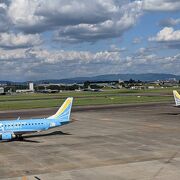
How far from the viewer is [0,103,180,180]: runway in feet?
110

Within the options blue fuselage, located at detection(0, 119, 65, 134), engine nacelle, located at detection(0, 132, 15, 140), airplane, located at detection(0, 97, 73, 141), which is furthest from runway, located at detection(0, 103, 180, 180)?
blue fuselage, located at detection(0, 119, 65, 134)

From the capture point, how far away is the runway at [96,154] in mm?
33438

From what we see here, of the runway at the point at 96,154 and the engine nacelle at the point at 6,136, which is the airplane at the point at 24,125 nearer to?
the engine nacelle at the point at 6,136

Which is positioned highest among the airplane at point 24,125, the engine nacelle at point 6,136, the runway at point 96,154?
the airplane at point 24,125

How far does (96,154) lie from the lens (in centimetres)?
4194

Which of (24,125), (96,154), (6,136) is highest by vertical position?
(24,125)

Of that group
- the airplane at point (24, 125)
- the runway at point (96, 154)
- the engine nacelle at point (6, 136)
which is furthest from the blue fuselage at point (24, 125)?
the runway at point (96, 154)

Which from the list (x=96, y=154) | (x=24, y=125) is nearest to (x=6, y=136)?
(x=24, y=125)

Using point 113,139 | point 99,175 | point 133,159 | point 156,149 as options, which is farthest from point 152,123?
point 99,175

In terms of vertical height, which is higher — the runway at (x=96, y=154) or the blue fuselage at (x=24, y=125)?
the blue fuselage at (x=24, y=125)

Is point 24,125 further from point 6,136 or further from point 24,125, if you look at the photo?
point 6,136

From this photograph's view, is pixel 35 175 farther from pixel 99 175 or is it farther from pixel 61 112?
pixel 61 112

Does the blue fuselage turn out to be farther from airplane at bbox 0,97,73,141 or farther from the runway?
the runway

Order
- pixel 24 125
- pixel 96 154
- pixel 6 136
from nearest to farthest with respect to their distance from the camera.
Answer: pixel 96 154
pixel 6 136
pixel 24 125
